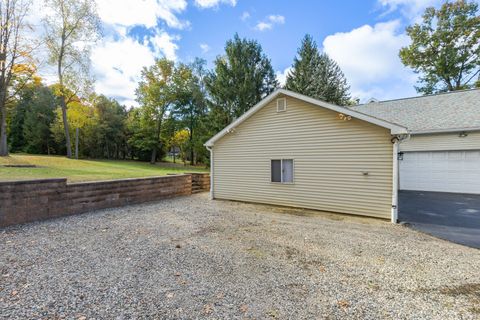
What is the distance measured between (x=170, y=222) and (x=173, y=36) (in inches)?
492

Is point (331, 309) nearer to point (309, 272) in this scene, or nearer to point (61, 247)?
point (309, 272)

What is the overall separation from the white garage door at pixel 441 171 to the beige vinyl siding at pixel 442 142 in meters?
0.24

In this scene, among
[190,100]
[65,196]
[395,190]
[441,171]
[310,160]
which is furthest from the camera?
[190,100]

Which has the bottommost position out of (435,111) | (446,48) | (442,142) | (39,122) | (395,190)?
(395,190)

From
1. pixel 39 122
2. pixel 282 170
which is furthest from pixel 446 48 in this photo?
pixel 39 122

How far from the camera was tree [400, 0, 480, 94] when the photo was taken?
17.8 meters

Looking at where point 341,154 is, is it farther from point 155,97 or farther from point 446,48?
point 155,97

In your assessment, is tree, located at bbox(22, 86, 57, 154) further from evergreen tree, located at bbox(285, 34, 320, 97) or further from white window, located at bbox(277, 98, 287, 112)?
white window, located at bbox(277, 98, 287, 112)

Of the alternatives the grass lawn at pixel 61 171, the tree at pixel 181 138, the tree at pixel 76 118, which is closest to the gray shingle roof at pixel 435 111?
the grass lawn at pixel 61 171

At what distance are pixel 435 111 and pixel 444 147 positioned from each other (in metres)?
2.54

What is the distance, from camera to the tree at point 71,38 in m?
17.5

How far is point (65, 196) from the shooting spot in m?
6.26

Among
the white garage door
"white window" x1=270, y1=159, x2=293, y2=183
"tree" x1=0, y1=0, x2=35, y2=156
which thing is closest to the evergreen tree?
the white garage door

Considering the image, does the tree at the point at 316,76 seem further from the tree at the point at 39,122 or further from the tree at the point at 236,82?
the tree at the point at 39,122
